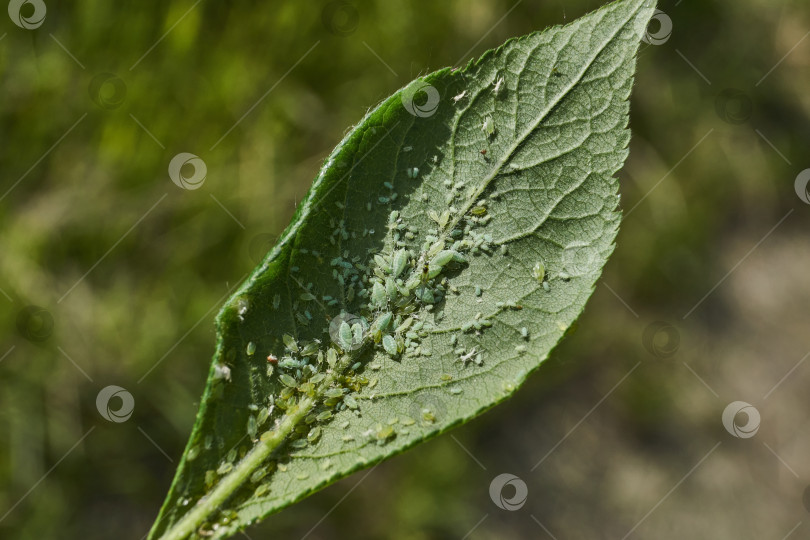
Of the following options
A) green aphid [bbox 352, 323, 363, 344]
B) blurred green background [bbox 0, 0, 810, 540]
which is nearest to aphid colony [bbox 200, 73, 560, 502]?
green aphid [bbox 352, 323, 363, 344]

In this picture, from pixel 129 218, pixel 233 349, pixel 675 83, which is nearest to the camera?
pixel 233 349

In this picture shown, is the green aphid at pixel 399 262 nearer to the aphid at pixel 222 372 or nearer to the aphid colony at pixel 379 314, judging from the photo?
the aphid colony at pixel 379 314

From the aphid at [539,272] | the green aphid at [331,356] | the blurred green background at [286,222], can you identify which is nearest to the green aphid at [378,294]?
the green aphid at [331,356]

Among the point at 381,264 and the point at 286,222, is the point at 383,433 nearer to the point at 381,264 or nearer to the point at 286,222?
the point at 381,264

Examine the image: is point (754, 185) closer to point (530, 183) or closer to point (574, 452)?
point (574, 452)

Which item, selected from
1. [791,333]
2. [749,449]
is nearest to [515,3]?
[791,333]

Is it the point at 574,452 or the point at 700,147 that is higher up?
the point at 700,147

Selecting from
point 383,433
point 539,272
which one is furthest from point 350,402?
point 539,272
